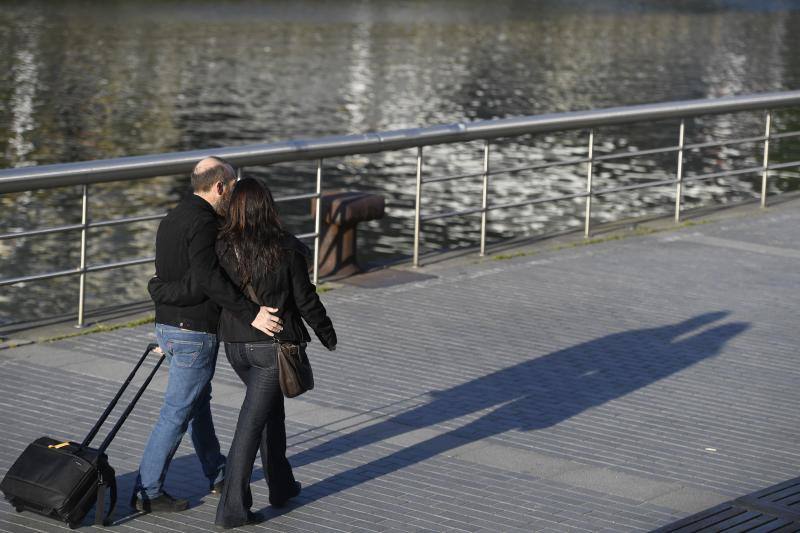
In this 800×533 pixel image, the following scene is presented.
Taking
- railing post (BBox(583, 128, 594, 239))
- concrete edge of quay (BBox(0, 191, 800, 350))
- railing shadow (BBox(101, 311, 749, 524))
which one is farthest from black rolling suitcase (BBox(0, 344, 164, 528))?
railing post (BBox(583, 128, 594, 239))

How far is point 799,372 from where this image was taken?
31.0 ft

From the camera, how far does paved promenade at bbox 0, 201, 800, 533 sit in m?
7.06

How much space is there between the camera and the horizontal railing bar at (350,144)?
9516 mm

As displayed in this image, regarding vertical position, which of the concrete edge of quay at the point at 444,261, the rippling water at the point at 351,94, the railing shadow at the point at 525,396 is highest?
the concrete edge of quay at the point at 444,261

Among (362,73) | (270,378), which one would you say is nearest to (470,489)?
(270,378)

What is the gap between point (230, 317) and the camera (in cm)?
642

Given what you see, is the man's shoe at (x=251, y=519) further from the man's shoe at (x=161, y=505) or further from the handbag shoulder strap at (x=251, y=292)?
the handbag shoulder strap at (x=251, y=292)

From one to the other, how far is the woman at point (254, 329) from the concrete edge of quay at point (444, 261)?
327 cm

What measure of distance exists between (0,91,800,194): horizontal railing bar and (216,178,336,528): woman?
3.29m

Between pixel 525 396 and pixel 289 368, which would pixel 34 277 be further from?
pixel 289 368

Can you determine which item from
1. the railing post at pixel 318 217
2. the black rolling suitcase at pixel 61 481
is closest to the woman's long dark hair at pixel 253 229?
the black rolling suitcase at pixel 61 481

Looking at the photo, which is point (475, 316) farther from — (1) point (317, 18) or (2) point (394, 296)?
(1) point (317, 18)

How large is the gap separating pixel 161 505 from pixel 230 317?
0.91 m

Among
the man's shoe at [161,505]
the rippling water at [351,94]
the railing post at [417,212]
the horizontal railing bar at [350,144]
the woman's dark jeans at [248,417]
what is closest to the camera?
the woman's dark jeans at [248,417]
